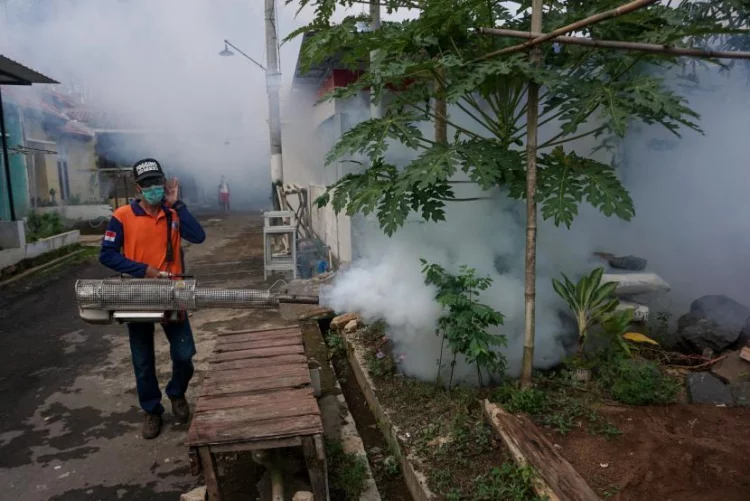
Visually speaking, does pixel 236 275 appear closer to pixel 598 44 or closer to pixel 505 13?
pixel 505 13

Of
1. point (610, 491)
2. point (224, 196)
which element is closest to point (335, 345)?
point (610, 491)

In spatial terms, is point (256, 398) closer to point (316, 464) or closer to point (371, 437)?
point (316, 464)

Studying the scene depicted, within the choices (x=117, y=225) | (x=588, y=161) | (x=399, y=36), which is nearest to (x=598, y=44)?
(x=588, y=161)

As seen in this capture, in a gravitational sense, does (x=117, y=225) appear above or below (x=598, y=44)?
below

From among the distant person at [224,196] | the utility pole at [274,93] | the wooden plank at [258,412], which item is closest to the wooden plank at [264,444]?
the wooden plank at [258,412]

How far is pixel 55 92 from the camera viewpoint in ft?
62.2

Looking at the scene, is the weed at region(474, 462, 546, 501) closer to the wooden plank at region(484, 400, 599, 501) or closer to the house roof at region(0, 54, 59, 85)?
the wooden plank at region(484, 400, 599, 501)

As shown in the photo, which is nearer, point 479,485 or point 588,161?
point 479,485

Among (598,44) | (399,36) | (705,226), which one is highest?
(399,36)

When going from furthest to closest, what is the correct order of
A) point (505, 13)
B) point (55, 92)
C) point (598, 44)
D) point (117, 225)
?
1. point (55, 92)
2. point (505, 13)
3. point (117, 225)
4. point (598, 44)

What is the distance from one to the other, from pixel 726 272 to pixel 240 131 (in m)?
20.0

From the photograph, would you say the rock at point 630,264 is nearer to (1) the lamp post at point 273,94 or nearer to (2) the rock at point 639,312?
(2) the rock at point 639,312

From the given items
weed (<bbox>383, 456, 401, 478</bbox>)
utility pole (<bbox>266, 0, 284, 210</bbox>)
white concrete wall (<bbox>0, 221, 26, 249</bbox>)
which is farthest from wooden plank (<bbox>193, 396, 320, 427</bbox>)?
white concrete wall (<bbox>0, 221, 26, 249</bbox>)

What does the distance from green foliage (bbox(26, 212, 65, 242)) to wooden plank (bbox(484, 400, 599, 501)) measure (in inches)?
474
